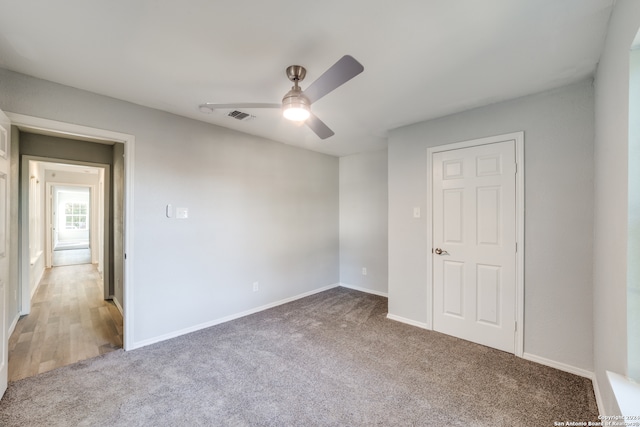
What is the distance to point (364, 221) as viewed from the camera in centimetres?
469

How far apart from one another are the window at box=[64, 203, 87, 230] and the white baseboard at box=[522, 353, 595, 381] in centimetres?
1427

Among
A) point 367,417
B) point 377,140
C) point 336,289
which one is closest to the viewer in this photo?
point 367,417

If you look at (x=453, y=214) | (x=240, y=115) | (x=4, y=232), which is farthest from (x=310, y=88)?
(x=4, y=232)

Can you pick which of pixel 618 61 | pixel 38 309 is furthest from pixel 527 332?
pixel 38 309

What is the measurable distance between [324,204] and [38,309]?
4379mm

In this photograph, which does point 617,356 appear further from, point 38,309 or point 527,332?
point 38,309

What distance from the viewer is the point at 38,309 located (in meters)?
3.73

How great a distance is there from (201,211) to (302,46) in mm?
2173

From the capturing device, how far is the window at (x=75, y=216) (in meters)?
10.6

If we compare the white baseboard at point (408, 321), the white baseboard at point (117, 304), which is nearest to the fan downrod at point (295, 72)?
the white baseboard at point (408, 321)

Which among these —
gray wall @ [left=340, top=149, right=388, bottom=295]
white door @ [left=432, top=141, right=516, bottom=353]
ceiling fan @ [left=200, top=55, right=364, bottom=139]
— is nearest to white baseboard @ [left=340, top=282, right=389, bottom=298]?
gray wall @ [left=340, top=149, right=388, bottom=295]

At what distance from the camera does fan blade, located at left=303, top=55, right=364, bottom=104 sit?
4.61 feet

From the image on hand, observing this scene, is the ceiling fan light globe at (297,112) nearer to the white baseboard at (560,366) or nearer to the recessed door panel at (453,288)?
the recessed door panel at (453,288)

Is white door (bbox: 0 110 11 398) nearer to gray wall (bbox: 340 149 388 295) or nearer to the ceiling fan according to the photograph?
the ceiling fan
